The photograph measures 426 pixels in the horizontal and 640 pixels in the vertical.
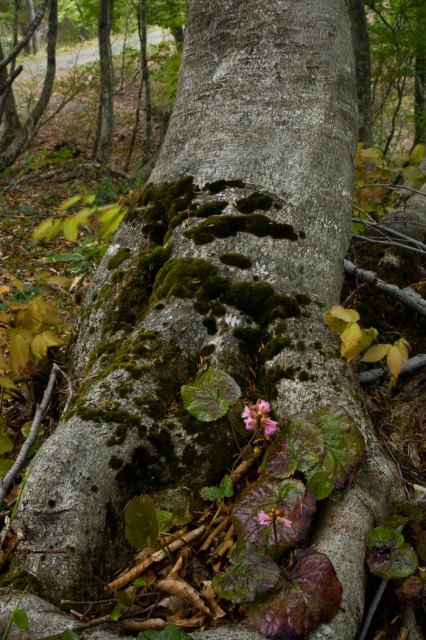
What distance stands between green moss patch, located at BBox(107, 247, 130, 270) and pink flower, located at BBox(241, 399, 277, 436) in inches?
50.0

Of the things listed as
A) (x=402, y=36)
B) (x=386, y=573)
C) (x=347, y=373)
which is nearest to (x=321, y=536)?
(x=386, y=573)

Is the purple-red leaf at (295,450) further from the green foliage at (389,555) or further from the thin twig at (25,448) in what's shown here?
the thin twig at (25,448)

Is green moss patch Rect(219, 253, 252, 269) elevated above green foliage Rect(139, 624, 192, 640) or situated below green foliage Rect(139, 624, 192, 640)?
above

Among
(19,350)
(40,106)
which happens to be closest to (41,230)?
(19,350)

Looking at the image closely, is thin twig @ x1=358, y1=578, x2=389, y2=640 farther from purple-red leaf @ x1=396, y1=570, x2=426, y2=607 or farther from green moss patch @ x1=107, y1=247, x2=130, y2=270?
green moss patch @ x1=107, y1=247, x2=130, y2=270

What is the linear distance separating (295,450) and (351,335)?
513 mm

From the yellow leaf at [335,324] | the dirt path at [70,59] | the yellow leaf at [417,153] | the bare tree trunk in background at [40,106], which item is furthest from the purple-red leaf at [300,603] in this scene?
the dirt path at [70,59]

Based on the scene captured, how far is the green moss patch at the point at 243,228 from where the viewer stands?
2.21 metres

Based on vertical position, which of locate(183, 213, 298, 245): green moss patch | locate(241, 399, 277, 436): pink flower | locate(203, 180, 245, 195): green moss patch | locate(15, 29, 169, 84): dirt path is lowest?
locate(241, 399, 277, 436): pink flower

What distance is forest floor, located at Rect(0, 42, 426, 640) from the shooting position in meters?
2.03

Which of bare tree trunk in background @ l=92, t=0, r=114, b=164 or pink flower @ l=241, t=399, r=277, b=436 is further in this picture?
bare tree trunk in background @ l=92, t=0, r=114, b=164

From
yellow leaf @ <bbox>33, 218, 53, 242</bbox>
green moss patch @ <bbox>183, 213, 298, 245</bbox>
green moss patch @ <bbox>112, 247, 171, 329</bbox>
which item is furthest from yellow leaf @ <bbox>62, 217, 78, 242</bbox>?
green moss patch @ <bbox>183, 213, 298, 245</bbox>

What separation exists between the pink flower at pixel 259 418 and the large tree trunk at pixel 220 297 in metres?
0.21

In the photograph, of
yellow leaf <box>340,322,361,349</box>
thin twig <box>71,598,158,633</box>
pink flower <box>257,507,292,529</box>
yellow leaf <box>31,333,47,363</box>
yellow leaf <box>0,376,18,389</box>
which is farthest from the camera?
yellow leaf <box>31,333,47,363</box>
